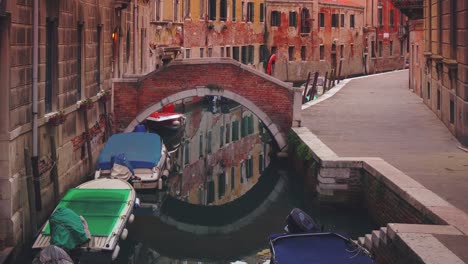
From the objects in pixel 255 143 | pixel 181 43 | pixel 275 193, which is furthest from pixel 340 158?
pixel 181 43

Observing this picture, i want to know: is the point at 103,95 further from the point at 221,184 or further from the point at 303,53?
the point at 303,53

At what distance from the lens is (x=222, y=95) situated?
56.3 feet

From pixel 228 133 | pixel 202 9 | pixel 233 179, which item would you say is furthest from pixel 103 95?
pixel 202 9

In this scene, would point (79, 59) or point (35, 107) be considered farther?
point (79, 59)

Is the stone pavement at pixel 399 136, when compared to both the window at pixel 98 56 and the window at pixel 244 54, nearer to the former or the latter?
the window at pixel 98 56

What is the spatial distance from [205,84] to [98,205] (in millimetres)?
6974

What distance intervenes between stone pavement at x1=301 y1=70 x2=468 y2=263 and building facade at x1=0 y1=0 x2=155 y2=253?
4.64 metres

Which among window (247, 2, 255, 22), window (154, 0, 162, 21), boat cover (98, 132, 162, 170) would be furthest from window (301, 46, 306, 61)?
boat cover (98, 132, 162, 170)

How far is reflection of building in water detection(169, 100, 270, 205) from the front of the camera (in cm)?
1587

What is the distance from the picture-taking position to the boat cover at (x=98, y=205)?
9812 mm

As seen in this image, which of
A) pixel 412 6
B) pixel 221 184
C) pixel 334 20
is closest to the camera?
→ pixel 221 184

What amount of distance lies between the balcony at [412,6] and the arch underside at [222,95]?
6421 mm

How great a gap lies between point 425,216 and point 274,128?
851cm

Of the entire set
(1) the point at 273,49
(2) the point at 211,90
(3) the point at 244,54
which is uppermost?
(1) the point at 273,49
